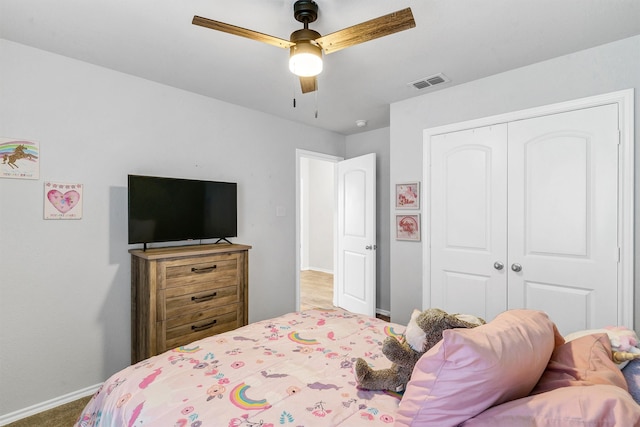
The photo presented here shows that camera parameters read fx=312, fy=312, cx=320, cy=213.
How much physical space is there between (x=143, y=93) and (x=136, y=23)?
896 mm

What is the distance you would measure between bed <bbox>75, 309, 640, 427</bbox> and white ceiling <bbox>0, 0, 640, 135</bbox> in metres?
1.74

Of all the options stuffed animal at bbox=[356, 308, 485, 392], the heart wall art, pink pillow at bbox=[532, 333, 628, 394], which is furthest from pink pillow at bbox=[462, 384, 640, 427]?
the heart wall art

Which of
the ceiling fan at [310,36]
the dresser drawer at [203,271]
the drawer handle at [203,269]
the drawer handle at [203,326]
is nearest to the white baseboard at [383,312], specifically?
the dresser drawer at [203,271]

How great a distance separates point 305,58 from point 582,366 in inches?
70.8

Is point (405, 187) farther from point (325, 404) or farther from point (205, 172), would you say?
point (325, 404)

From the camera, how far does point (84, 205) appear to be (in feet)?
7.86

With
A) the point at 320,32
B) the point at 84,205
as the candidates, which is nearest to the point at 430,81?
the point at 320,32

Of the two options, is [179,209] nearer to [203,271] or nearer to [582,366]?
[203,271]

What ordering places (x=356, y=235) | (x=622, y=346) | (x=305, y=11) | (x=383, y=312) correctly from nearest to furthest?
1. (x=622, y=346)
2. (x=305, y=11)
3. (x=356, y=235)
4. (x=383, y=312)

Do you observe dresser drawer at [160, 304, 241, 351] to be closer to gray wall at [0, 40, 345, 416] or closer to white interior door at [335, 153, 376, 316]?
gray wall at [0, 40, 345, 416]

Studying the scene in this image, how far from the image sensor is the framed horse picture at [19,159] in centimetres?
208

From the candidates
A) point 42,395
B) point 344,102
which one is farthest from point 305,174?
point 42,395

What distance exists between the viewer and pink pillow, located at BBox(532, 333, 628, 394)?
37.0 inches

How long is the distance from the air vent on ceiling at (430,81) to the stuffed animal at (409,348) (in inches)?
83.9
